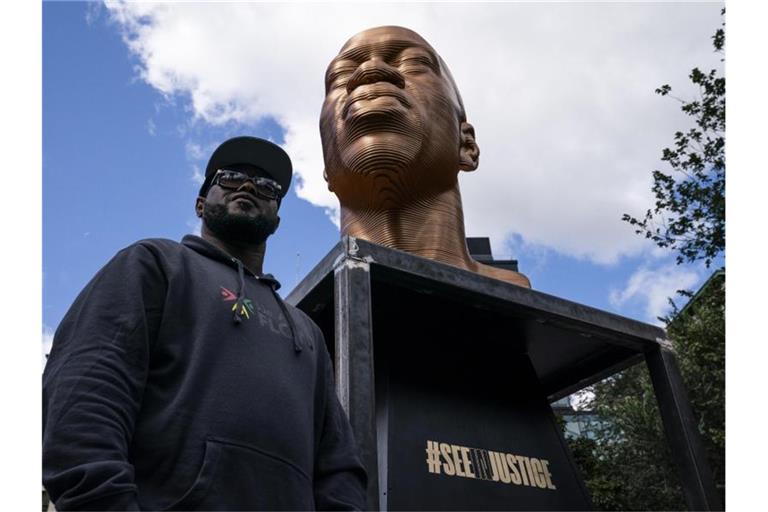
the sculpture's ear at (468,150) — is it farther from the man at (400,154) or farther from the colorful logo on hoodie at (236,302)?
the colorful logo on hoodie at (236,302)

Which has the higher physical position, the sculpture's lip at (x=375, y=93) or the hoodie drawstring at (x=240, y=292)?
the sculpture's lip at (x=375, y=93)

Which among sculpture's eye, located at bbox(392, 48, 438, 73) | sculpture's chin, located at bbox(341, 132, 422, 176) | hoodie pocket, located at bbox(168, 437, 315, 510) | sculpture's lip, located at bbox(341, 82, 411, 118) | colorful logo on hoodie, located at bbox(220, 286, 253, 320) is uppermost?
sculpture's eye, located at bbox(392, 48, 438, 73)

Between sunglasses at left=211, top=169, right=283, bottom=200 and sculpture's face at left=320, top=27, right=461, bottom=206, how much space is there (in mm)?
2512

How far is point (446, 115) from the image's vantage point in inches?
239

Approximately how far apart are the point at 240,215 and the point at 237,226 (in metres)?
0.04

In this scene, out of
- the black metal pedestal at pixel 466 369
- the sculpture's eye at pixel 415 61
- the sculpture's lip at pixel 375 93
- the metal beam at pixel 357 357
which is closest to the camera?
the metal beam at pixel 357 357

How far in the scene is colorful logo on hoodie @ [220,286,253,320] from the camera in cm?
271

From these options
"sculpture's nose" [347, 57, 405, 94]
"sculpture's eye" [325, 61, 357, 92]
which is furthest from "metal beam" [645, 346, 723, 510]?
"sculpture's eye" [325, 61, 357, 92]

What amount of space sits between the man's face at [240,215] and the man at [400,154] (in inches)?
101

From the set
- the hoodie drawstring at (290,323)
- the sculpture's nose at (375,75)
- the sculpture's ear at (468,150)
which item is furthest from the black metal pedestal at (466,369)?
the sculpture's nose at (375,75)

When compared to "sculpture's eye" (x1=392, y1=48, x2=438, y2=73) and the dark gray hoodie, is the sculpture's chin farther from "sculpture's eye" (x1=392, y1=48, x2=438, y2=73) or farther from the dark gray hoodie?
the dark gray hoodie

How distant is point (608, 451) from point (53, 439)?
1651cm

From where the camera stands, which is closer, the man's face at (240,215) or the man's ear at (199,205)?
the man's face at (240,215)

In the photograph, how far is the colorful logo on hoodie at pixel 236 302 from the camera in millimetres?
2711
